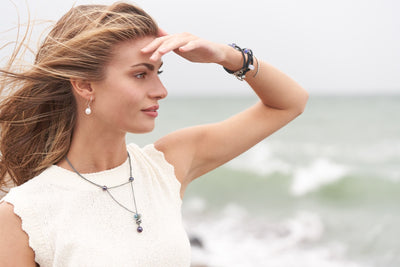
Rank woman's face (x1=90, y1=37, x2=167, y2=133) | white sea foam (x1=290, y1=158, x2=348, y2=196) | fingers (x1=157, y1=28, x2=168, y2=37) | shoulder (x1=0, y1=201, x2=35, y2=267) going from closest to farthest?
shoulder (x1=0, y1=201, x2=35, y2=267) < woman's face (x1=90, y1=37, x2=167, y2=133) < fingers (x1=157, y1=28, x2=168, y2=37) < white sea foam (x1=290, y1=158, x2=348, y2=196)

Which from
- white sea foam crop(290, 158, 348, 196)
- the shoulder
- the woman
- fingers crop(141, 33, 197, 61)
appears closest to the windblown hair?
the woman

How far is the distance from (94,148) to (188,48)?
1.86ft

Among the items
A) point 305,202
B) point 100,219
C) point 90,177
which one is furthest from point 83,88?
point 305,202

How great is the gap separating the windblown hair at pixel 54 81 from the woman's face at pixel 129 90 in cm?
4

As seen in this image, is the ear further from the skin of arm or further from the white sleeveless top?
the skin of arm

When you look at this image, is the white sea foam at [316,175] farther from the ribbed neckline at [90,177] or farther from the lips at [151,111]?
the lips at [151,111]

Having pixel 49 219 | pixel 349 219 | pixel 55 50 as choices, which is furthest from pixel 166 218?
pixel 349 219

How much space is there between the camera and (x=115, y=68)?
6.41ft

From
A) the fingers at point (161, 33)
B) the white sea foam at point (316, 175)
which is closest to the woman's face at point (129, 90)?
the fingers at point (161, 33)

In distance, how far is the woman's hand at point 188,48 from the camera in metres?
1.87

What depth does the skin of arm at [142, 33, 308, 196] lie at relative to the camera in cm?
236

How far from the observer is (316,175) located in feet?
46.7

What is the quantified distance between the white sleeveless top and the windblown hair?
0.55 ft

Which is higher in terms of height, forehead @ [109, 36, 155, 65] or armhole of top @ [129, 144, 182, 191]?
forehead @ [109, 36, 155, 65]
